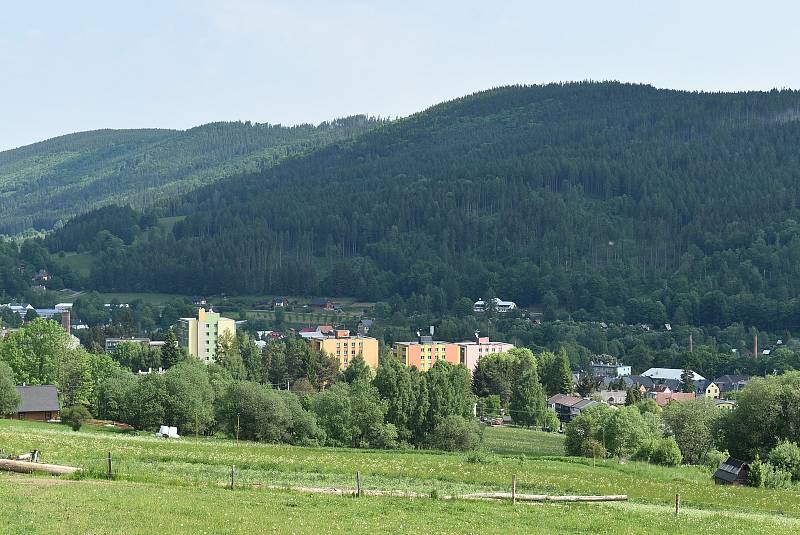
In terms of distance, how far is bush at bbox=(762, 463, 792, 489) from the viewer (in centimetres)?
4578

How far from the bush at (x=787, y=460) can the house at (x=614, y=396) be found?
73.1 meters

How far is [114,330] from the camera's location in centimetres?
16488

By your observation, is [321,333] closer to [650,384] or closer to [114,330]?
[114,330]

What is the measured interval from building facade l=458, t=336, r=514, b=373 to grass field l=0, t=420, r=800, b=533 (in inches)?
3915

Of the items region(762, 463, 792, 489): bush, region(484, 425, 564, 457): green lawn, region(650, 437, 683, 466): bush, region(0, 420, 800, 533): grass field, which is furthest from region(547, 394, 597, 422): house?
region(762, 463, 792, 489): bush

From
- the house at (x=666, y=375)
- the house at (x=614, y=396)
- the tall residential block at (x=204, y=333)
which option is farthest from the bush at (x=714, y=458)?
the tall residential block at (x=204, y=333)

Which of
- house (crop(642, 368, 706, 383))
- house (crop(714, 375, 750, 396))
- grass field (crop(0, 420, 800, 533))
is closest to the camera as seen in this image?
grass field (crop(0, 420, 800, 533))

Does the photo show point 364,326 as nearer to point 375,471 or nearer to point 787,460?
point 787,460

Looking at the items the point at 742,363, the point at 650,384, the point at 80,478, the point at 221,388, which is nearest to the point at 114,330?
the point at 650,384

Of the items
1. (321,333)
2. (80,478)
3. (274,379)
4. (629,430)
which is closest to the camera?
(80,478)

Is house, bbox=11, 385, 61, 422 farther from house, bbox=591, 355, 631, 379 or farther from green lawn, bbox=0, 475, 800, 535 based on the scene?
house, bbox=591, 355, 631, 379

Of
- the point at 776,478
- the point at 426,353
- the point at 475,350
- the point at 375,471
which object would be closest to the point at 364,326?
the point at 475,350

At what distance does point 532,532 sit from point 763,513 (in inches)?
409

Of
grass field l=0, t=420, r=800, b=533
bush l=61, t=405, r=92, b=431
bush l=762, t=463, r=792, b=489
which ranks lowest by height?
bush l=762, t=463, r=792, b=489
